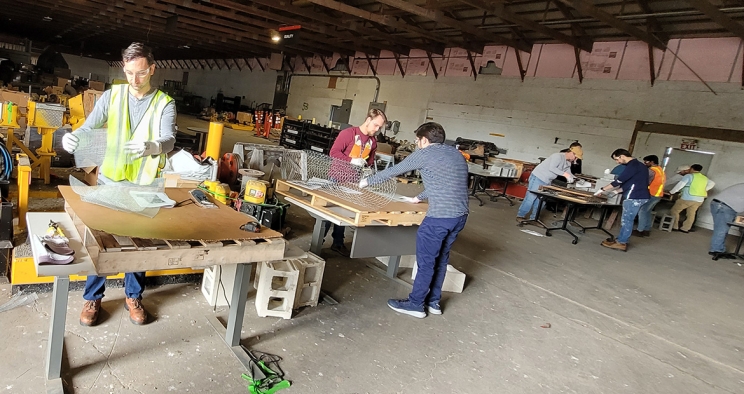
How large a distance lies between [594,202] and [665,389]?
12.5 ft

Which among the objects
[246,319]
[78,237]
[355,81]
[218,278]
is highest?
[355,81]

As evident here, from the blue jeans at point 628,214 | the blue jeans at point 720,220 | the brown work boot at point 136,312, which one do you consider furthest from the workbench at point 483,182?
the brown work boot at point 136,312

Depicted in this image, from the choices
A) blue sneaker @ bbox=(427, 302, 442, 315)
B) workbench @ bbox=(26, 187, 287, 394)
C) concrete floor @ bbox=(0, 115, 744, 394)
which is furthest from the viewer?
blue sneaker @ bbox=(427, 302, 442, 315)

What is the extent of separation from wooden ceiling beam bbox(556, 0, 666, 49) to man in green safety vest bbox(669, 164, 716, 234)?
245 cm

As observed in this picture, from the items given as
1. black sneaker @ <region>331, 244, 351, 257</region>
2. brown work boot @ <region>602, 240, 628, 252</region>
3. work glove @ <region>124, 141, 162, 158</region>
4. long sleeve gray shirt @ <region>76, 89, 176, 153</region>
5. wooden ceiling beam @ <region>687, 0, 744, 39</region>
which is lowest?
black sneaker @ <region>331, 244, 351, 257</region>

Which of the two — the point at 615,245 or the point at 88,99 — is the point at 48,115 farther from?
the point at 615,245

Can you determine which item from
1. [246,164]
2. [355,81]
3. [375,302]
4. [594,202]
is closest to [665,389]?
[375,302]

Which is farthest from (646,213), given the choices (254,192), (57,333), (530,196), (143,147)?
(57,333)

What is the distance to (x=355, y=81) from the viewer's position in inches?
591

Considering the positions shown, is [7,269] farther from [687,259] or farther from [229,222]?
[687,259]

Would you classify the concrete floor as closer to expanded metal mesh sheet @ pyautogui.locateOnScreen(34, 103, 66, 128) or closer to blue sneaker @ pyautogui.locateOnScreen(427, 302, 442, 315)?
blue sneaker @ pyautogui.locateOnScreen(427, 302, 442, 315)

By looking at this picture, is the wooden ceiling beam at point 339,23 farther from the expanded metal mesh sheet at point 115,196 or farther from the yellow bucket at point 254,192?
the expanded metal mesh sheet at point 115,196

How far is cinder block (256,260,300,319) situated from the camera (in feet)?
9.00

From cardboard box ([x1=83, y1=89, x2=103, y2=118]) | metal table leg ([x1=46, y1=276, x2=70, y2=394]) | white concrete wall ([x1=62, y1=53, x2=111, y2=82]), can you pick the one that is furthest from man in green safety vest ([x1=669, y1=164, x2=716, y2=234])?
white concrete wall ([x1=62, y1=53, x2=111, y2=82])
